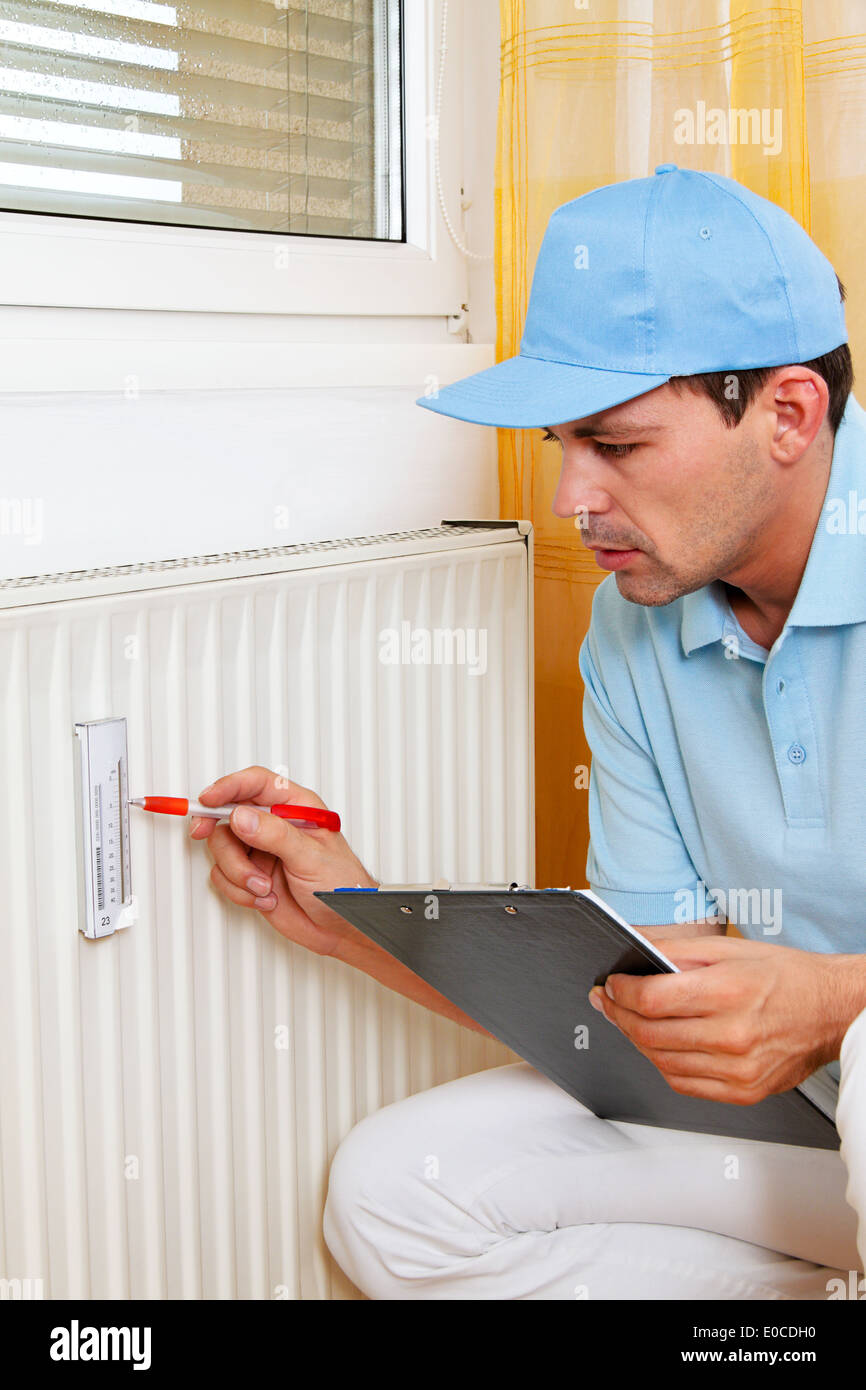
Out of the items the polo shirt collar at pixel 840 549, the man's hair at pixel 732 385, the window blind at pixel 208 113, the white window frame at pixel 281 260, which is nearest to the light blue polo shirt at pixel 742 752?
the polo shirt collar at pixel 840 549

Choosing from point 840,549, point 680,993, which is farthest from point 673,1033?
point 840,549

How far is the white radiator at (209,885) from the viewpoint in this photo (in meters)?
0.87

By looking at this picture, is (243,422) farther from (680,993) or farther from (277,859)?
(680,993)

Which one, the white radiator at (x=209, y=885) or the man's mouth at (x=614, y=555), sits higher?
the man's mouth at (x=614, y=555)

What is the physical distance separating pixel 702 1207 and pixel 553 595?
0.59m

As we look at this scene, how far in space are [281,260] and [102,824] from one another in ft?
1.87

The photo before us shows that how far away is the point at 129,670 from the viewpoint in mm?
900

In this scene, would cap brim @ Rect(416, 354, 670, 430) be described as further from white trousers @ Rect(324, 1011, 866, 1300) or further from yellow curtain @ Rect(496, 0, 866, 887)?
white trousers @ Rect(324, 1011, 866, 1300)

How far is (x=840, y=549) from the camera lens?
95 cm

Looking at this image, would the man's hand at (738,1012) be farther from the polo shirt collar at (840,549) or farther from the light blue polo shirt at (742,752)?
the polo shirt collar at (840,549)

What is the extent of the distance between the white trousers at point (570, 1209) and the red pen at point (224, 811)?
0.91ft

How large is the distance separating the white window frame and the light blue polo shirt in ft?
1.32

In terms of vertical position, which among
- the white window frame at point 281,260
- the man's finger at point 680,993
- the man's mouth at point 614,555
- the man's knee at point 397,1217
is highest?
the white window frame at point 281,260

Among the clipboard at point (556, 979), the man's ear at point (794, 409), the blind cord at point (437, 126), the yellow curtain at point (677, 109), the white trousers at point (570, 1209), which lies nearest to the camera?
the clipboard at point (556, 979)
